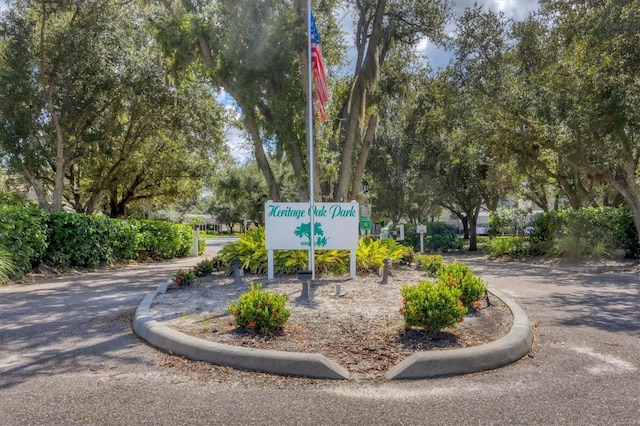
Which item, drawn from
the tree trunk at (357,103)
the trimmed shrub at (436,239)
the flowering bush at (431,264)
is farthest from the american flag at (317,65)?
the trimmed shrub at (436,239)

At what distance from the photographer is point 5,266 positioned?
10562mm

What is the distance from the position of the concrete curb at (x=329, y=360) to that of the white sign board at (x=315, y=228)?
459 centimetres

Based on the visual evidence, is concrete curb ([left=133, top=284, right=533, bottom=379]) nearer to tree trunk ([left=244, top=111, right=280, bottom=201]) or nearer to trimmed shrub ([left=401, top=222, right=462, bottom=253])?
tree trunk ([left=244, top=111, right=280, bottom=201])

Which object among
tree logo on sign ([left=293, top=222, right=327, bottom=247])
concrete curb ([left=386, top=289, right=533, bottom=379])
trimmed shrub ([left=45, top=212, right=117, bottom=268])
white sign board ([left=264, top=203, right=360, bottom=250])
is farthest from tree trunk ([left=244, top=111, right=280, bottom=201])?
concrete curb ([left=386, top=289, right=533, bottom=379])

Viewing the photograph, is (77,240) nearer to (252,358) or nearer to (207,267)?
(207,267)

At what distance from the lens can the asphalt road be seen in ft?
10.7

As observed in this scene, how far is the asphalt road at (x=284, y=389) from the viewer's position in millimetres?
3273

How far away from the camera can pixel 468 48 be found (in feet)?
54.7

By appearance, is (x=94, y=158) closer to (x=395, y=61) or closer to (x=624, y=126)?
(x=395, y=61)

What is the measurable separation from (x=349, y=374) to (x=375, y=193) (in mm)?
27515

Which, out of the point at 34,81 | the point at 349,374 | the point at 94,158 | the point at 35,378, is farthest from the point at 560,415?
the point at 94,158

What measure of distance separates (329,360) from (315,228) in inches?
208

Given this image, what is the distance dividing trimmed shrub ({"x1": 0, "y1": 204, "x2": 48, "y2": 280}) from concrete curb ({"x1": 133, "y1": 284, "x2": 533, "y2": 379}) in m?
8.35

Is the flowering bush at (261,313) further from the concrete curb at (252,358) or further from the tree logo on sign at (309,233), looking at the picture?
the tree logo on sign at (309,233)
